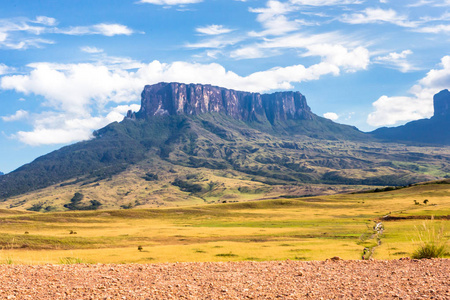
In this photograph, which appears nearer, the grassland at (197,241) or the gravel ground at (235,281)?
the gravel ground at (235,281)

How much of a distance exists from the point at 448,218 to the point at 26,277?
83368 millimetres

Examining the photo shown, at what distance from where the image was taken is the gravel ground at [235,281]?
652 inches

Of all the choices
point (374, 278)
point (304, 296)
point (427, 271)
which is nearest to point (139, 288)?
point (304, 296)

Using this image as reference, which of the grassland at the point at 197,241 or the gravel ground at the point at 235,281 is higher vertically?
the gravel ground at the point at 235,281

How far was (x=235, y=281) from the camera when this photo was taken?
1891cm

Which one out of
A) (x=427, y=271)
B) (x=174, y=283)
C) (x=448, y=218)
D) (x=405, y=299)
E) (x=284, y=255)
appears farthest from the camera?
(x=448, y=218)

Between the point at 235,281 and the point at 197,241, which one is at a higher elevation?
the point at 235,281

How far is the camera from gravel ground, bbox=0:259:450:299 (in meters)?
16.6

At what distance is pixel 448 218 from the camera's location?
79938 millimetres

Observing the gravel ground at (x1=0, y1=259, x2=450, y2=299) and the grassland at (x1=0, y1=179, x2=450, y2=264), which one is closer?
the gravel ground at (x1=0, y1=259, x2=450, y2=299)

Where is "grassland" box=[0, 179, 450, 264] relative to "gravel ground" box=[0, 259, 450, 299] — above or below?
below

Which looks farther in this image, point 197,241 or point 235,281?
point 197,241

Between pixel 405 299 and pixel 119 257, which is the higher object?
pixel 405 299

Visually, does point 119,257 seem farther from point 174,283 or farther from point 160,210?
point 160,210
